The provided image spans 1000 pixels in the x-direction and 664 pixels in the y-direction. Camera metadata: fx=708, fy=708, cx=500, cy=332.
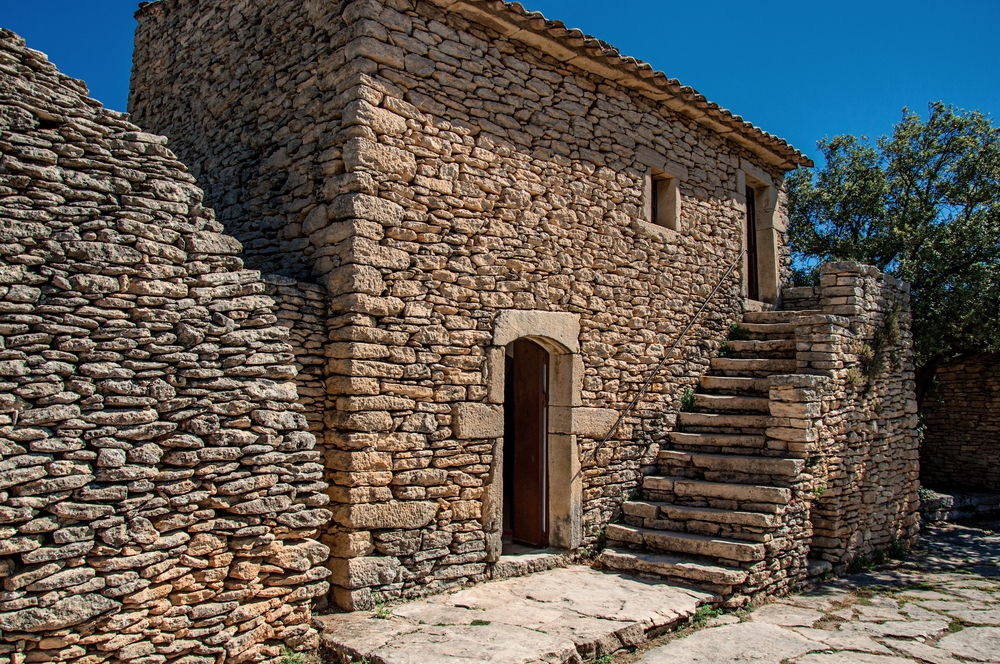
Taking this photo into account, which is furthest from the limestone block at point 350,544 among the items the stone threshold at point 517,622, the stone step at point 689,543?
the stone step at point 689,543

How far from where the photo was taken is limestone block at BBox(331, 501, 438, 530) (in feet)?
17.8

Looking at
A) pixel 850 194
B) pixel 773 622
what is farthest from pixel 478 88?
pixel 850 194

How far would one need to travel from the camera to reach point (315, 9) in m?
6.24

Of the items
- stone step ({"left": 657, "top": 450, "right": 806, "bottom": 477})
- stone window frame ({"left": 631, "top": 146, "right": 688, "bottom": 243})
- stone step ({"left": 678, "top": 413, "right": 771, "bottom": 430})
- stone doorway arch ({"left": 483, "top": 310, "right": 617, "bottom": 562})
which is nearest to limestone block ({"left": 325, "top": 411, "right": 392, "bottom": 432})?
stone doorway arch ({"left": 483, "top": 310, "right": 617, "bottom": 562})

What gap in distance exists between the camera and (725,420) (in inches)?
314

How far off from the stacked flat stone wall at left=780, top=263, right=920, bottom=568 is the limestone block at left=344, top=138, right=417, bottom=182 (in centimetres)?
451

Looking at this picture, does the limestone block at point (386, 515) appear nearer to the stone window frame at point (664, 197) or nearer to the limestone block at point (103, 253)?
the limestone block at point (103, 253)

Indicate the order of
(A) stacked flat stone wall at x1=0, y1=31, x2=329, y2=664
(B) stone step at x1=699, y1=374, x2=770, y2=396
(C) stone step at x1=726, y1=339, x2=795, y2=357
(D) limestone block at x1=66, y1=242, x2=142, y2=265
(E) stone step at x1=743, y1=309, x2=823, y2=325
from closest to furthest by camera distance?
1. (A) stacked flat stone wall at x1=0, y1=31, x2=329, y2=664
2. (D) limestone block at x1=66, y1=242, x2=142, y2=265
3. (B) stone step at x1=699, y1=374, x2=770, y2=396
4. (C) stone step at x1=726, y1=339, x2=795, y2=357
5. (E) stone step at x1=743, y1=309, x2=823, y2=325

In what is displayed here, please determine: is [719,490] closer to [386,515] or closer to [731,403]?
[731,403]

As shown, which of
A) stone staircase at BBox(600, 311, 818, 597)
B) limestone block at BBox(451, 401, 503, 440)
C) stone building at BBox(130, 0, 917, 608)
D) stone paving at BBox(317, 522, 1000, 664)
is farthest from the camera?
stone staircase at BBox(600, 311, 818, 597)

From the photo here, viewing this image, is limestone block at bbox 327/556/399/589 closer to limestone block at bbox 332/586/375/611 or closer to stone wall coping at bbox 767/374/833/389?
limestone block at bbox 332/586/375/611

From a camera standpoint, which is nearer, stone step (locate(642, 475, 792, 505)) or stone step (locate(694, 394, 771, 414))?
stone step (locate(642, 475, 792, 505))

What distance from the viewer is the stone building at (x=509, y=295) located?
5676mm

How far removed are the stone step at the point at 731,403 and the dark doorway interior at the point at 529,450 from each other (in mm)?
2250
